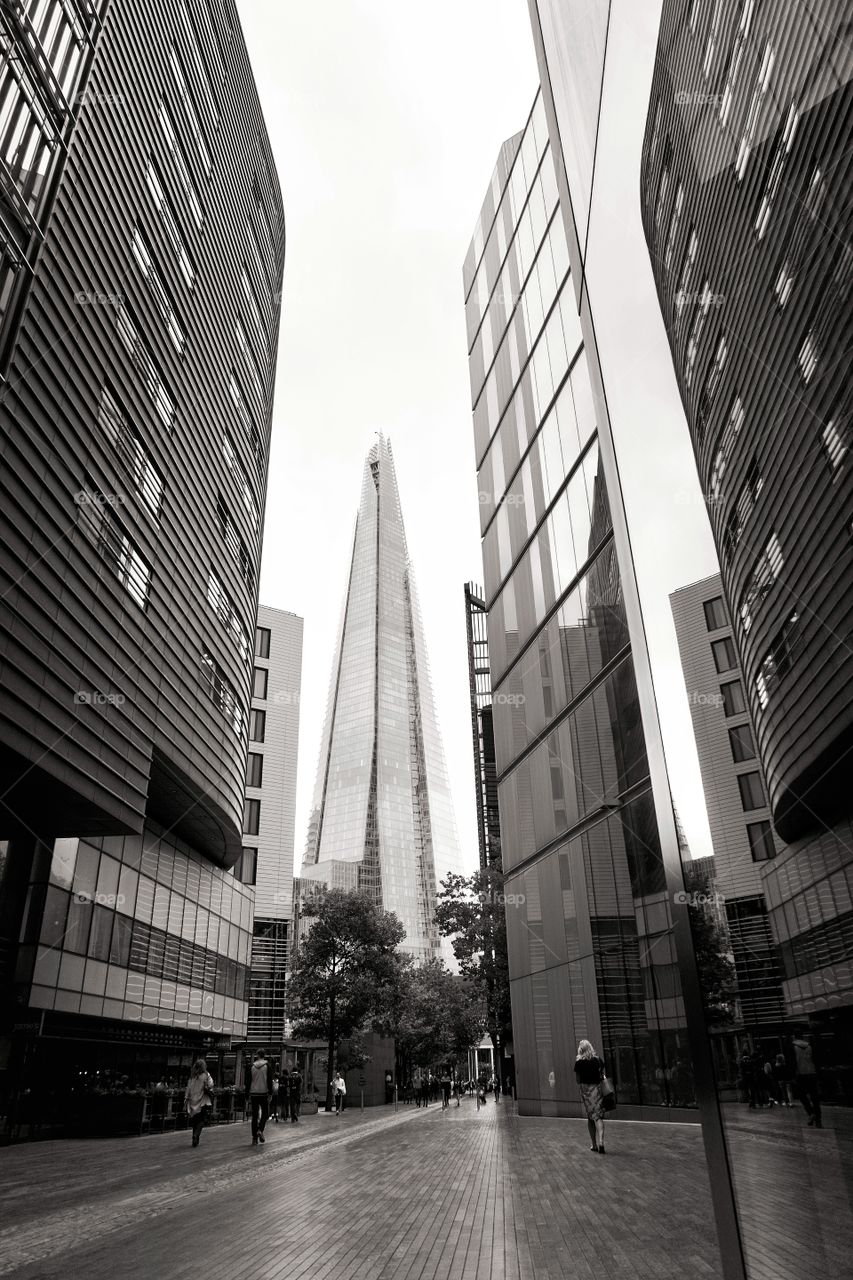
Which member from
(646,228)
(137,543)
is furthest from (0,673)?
(646,228)

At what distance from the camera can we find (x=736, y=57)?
66.7 inches

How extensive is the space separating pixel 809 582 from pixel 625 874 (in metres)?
14.6

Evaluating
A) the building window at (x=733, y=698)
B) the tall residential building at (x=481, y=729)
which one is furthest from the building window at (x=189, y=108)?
the tall residential building at (x=481, y=729)

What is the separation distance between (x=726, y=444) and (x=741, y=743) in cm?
66

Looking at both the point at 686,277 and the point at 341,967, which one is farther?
the point at 341,967

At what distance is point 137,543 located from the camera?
18547mm

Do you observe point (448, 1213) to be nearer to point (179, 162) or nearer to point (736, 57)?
point (736, 57)

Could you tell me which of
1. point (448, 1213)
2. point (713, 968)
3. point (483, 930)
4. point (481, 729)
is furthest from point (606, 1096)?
point (481, 729)

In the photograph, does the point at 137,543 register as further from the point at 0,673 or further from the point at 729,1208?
the point at 729,1208

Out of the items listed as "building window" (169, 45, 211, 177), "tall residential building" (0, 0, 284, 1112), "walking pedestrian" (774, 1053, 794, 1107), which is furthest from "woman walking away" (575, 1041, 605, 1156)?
"building window" (169, 45, 211, 177)

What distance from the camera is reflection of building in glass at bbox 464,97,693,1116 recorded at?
17.0m

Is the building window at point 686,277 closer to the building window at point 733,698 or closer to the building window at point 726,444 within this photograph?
the building window at point 726,444

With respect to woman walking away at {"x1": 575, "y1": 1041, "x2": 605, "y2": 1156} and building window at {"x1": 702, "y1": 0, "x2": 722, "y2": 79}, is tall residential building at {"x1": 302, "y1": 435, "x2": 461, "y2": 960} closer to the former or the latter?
woman walking away at {"x1": 575, "y1": 1041, "x2": 605, "y2": 1156}

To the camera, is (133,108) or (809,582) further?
(133,108)
